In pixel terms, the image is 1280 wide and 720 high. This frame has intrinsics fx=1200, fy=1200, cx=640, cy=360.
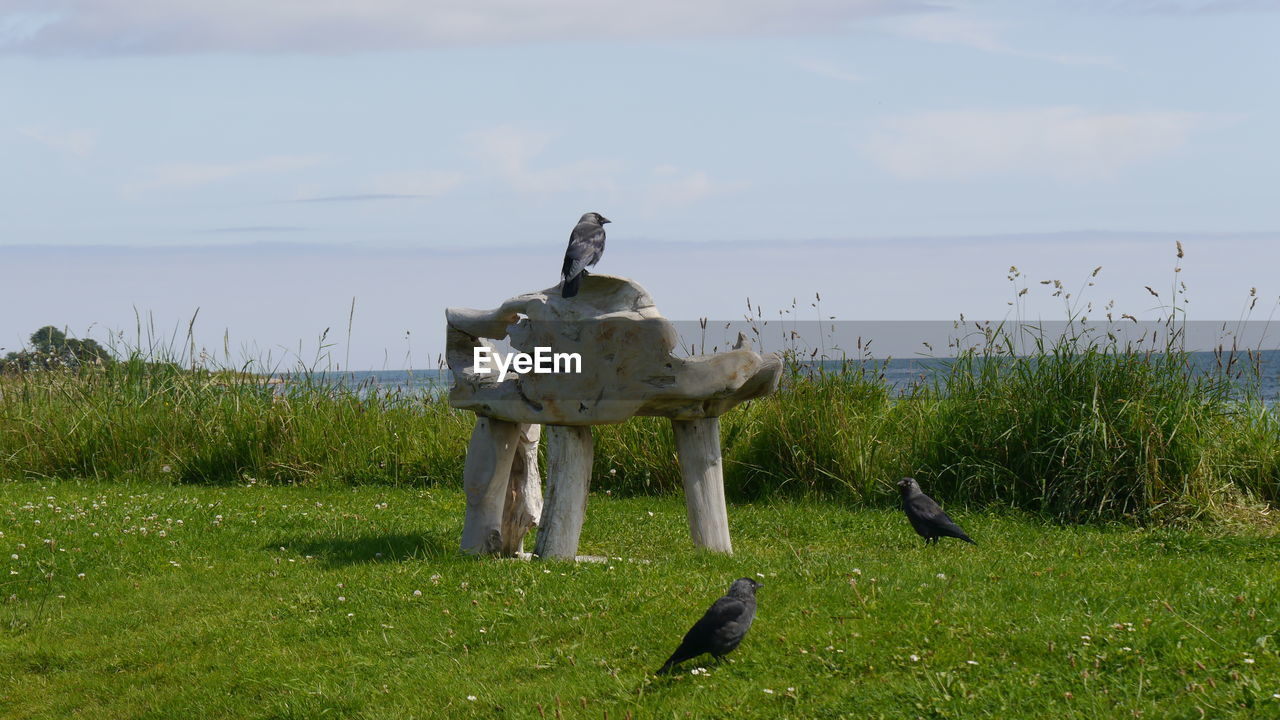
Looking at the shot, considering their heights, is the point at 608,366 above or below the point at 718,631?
above

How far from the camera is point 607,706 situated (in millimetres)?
5320

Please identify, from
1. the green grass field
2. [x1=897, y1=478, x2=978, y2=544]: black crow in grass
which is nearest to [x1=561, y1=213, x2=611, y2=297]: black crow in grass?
the green grass field

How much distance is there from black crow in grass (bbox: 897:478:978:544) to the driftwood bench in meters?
1.35

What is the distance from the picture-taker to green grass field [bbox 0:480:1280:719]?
5.29 meters

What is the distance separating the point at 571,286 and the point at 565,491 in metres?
1.41

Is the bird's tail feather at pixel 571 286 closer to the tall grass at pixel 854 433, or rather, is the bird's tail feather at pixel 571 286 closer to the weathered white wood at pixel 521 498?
the weathered white wood at pixel 521 498

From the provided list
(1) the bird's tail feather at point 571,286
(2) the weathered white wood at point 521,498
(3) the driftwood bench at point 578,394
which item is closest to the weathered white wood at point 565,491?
(3) the driftwood bench at point 578,394

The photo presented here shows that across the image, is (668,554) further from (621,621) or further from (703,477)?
(621,621)

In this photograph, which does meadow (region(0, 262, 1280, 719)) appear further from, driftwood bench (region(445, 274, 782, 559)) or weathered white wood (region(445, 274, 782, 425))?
weathered white wood (region(445, 274, 782, 425))

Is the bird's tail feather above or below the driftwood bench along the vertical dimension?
above

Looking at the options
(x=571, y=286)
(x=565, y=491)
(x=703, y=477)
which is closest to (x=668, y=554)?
(x=703, y=477)

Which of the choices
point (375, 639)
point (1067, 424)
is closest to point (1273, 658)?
point (375, 639)

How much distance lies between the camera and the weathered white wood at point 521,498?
28.9 ft

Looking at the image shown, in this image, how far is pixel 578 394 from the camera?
784cm
